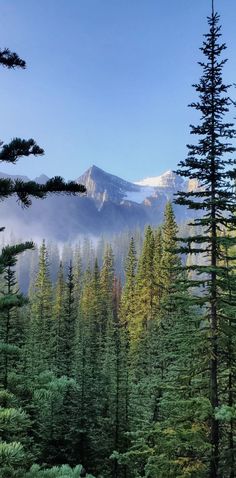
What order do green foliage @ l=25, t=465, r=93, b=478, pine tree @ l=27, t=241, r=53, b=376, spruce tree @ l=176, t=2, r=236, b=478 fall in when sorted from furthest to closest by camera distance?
1. pine tree @ l=27, t=241, r=53, b=376
2. spruce tree @ l=176, t=2, r=236, b=478
3. green foliage @ l=25, t=465, r=93, b=478

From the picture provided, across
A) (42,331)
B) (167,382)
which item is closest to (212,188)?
(167,382)

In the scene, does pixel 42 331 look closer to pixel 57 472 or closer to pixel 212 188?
pixel 212 188

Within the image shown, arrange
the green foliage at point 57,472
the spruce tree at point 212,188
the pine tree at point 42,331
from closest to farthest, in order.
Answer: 1. the green foliage at point 57,472
2. the spruce tree at point 212,188
3. the pine tree at point 42,331

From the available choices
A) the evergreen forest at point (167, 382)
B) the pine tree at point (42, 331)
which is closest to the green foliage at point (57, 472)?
the evergreen forest at point (167, 382)

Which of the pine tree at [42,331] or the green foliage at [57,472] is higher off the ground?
the green foliage at [57,472]

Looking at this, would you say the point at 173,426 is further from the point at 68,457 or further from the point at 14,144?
the point at 68,457

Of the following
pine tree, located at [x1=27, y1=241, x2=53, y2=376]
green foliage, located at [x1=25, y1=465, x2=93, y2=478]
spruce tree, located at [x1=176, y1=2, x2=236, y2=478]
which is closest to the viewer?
green foliage, located at [x1=25, y1=465, x2=93, y2=478]

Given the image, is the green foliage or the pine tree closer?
the green foliage

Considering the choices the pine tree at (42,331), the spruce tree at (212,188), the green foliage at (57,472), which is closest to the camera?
the green foliage at (57,472)

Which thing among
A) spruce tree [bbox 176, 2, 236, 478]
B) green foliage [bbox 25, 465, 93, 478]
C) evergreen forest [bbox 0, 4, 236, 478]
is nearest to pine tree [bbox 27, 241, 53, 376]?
evergreen forest [bbox 0, 4, 236, 478]

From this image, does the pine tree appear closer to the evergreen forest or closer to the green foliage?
the evergreen forest

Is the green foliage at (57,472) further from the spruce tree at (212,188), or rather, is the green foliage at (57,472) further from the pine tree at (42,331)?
the pine tree at (42,331)

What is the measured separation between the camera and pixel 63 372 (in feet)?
108

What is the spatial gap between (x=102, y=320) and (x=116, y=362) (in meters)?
49.4
